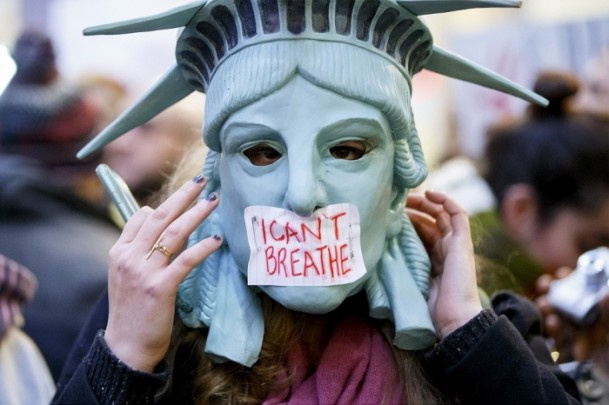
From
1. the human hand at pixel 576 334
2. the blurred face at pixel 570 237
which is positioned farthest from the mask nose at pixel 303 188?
the blurred face at pixel 570 237

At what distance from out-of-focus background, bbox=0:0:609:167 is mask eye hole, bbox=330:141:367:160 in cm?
244

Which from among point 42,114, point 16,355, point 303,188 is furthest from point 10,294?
point 42,114

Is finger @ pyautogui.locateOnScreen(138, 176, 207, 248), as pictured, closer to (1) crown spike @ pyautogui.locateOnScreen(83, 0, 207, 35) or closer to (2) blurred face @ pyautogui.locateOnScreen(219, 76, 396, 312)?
(2) blurred face @ pyautogui.locateOnScreen(219, 76, 396, 312)

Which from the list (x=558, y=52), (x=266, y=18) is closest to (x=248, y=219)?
(x=266, y=18)

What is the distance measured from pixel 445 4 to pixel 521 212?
1.81 m

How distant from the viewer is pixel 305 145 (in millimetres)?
1783

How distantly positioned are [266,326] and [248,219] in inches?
10.7

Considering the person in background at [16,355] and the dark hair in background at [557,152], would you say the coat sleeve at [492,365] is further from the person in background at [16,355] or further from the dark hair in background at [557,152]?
the dark hair in background at [557,152]

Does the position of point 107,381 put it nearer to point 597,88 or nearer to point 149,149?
point 149,149

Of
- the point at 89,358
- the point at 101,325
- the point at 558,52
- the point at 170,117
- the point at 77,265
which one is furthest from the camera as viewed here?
the point at 558,52

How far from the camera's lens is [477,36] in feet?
14.6

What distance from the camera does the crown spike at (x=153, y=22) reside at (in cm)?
183

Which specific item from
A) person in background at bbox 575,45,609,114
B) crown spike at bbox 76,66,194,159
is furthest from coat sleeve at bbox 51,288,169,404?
person in background at bbox 575,45,609,114

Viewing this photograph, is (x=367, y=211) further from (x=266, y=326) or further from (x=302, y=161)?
(x=266, y=326)
